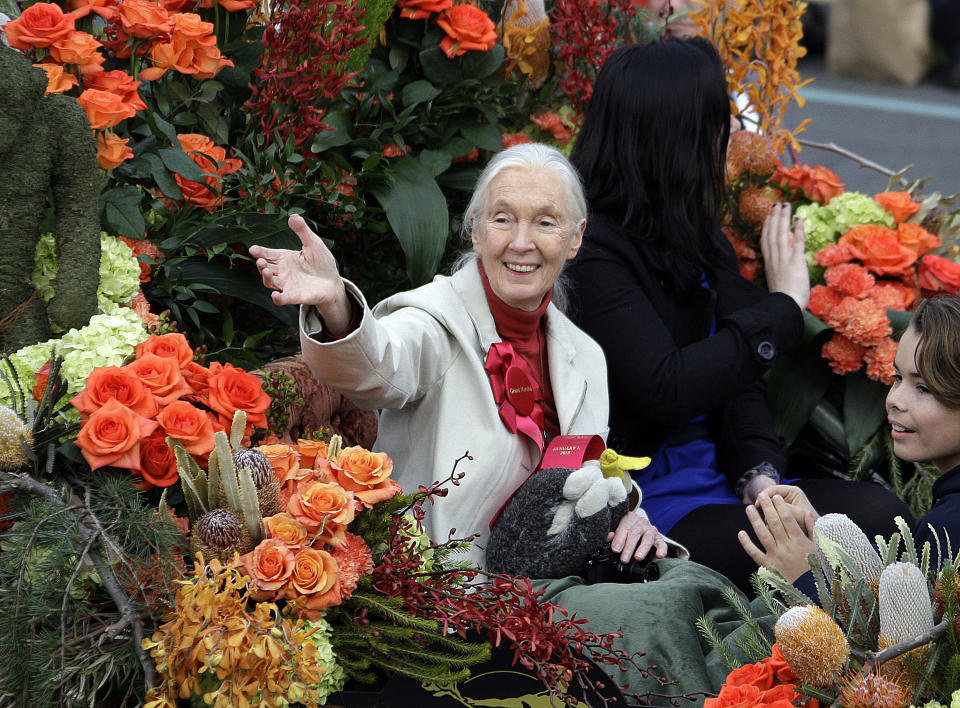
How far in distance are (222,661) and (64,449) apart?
534 millimetres

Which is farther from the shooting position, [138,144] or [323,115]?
[323,115]

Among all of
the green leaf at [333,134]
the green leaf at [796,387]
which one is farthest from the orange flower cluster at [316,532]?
the green leaf at [796,387]

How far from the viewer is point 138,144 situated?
242 cm

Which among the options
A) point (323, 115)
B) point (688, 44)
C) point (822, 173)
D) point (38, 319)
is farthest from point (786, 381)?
point (38, 319)

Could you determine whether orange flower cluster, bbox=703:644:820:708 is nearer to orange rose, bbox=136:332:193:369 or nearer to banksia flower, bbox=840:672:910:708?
banksia flower, bbox=840:672:910:708

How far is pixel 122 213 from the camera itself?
2.29 meters

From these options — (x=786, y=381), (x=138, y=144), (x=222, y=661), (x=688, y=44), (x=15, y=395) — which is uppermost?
(x=688, y=44)

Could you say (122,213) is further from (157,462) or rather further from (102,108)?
(157,462)

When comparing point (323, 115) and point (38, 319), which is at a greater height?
point (323, 115)

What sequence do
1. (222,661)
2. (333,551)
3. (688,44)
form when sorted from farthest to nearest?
(688,44)
(333,551)
(222,661)

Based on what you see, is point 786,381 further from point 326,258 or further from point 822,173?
point 326,258

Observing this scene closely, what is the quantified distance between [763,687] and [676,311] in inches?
49.7

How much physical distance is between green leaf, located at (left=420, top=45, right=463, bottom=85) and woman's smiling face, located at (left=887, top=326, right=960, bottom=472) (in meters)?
1.33

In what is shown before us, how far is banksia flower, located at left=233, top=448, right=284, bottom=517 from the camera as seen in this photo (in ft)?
5.59
